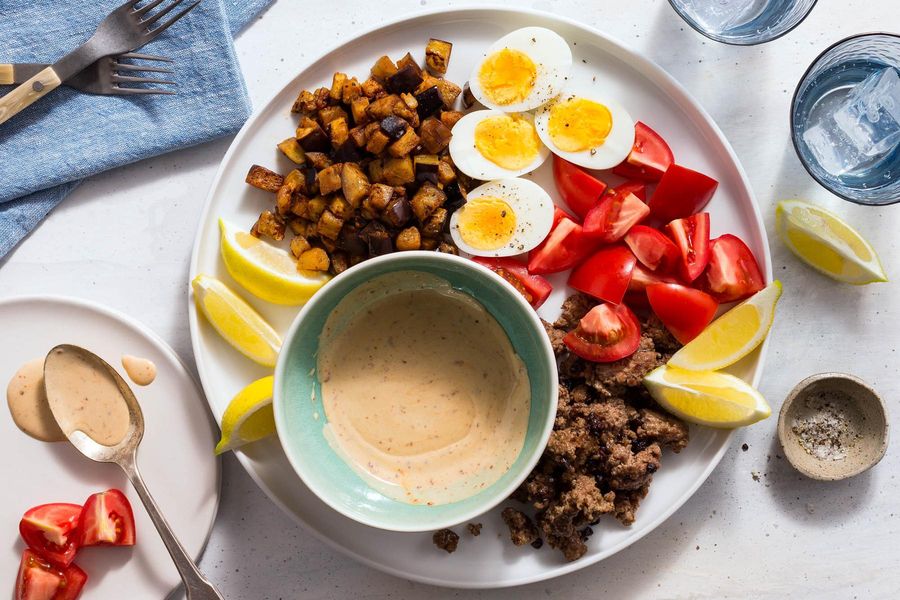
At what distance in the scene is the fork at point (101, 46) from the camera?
2.05m

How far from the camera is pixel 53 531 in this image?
80.4 inches

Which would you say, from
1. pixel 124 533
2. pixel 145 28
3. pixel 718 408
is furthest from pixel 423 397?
pixel 145 28

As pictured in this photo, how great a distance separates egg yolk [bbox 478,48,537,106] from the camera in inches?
77.1

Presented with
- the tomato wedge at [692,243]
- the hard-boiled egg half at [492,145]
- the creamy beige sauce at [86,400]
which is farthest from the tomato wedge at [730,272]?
the creamy beige sauce at [86,400]

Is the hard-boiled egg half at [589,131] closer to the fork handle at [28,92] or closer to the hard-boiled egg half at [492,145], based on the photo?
the hard-boiled egg half at [492,145]

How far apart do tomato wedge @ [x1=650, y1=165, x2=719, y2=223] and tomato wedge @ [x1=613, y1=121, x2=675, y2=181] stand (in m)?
0.04

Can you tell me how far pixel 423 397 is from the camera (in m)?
1.93

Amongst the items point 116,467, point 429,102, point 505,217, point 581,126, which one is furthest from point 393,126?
point 116,467

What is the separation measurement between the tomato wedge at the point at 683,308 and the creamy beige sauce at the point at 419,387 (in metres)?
0.41

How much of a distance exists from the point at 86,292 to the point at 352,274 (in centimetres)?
95

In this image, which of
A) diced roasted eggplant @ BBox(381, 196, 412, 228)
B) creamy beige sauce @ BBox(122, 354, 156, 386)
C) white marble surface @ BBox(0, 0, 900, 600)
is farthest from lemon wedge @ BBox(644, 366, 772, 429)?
creamy beige sauce @ BBox(122, 354, 156, 386)

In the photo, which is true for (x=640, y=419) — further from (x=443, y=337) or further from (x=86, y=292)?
(x=86, y=292)

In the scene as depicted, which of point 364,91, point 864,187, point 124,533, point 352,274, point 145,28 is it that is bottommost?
point 124,533

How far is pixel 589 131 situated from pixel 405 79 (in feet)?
1.65
